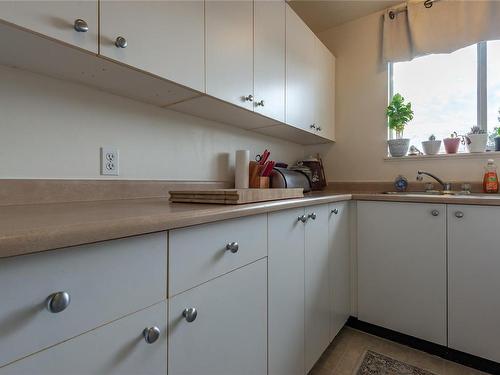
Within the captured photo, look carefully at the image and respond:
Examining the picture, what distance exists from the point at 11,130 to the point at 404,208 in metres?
1.81

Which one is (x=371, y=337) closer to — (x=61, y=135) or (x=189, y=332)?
(x=189, y=332)

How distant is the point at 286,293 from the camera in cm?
105

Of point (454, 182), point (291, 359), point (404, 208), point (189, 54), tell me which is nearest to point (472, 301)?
point (404, 208)

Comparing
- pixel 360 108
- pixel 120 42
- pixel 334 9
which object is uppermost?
pixel 334 9

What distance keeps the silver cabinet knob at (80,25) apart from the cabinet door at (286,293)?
0.79 m

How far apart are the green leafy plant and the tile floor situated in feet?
4.90

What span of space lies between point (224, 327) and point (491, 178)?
6.19 feet

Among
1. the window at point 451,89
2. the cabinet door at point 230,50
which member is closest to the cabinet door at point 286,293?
the cabinet door at point 230,50

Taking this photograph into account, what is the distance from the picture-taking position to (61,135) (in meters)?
0.94

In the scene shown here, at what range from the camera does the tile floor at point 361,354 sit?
135 cm

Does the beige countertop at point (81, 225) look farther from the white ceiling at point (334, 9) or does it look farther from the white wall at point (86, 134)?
the white ceiling at point (334, 9)

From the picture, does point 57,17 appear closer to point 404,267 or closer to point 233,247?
point 233,247

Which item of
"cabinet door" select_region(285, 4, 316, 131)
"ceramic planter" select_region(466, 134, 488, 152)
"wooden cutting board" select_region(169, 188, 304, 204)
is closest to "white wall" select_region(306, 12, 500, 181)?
"ceramic planter" select_region(466, 134, 488, 152)

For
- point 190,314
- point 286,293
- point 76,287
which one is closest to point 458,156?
point 286,293
